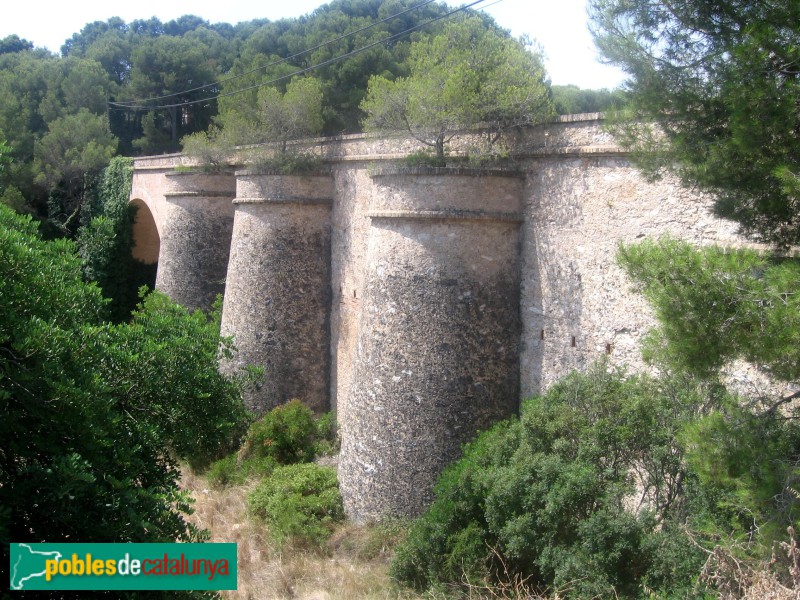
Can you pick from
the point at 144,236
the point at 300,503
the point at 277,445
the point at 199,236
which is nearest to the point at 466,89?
the point at 300,503

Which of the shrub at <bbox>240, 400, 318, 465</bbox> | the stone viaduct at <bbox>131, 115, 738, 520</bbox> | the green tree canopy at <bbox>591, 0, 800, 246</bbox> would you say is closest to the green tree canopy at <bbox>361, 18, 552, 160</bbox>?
the stone viaduct at <bbox>131, 115, 738, 520</bbox>

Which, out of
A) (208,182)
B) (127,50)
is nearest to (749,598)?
(208,182)

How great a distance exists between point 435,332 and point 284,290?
408cm

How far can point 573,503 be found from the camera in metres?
5.75

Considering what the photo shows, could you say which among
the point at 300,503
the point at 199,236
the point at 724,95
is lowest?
the point at 300,503

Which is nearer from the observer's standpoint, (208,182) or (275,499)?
(275,499)

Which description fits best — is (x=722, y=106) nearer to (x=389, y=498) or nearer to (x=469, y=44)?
(x=469, y=44)

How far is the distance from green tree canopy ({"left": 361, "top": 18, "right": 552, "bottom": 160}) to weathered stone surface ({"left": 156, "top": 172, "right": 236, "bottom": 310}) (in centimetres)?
631

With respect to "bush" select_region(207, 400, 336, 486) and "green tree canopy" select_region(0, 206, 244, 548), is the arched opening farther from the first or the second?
"green tree canopy" select_region(0, 206, 244, 548)

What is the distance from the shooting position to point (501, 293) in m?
8.08

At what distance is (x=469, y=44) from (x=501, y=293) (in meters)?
2.92

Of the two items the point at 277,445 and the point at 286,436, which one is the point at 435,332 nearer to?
→ the point at 286,436

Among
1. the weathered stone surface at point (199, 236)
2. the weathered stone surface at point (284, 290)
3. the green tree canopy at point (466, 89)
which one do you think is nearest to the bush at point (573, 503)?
the green tree canopy at point (466, 89)

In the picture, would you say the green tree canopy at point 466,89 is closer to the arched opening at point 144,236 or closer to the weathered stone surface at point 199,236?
the weathered stone surface at point 199,236
